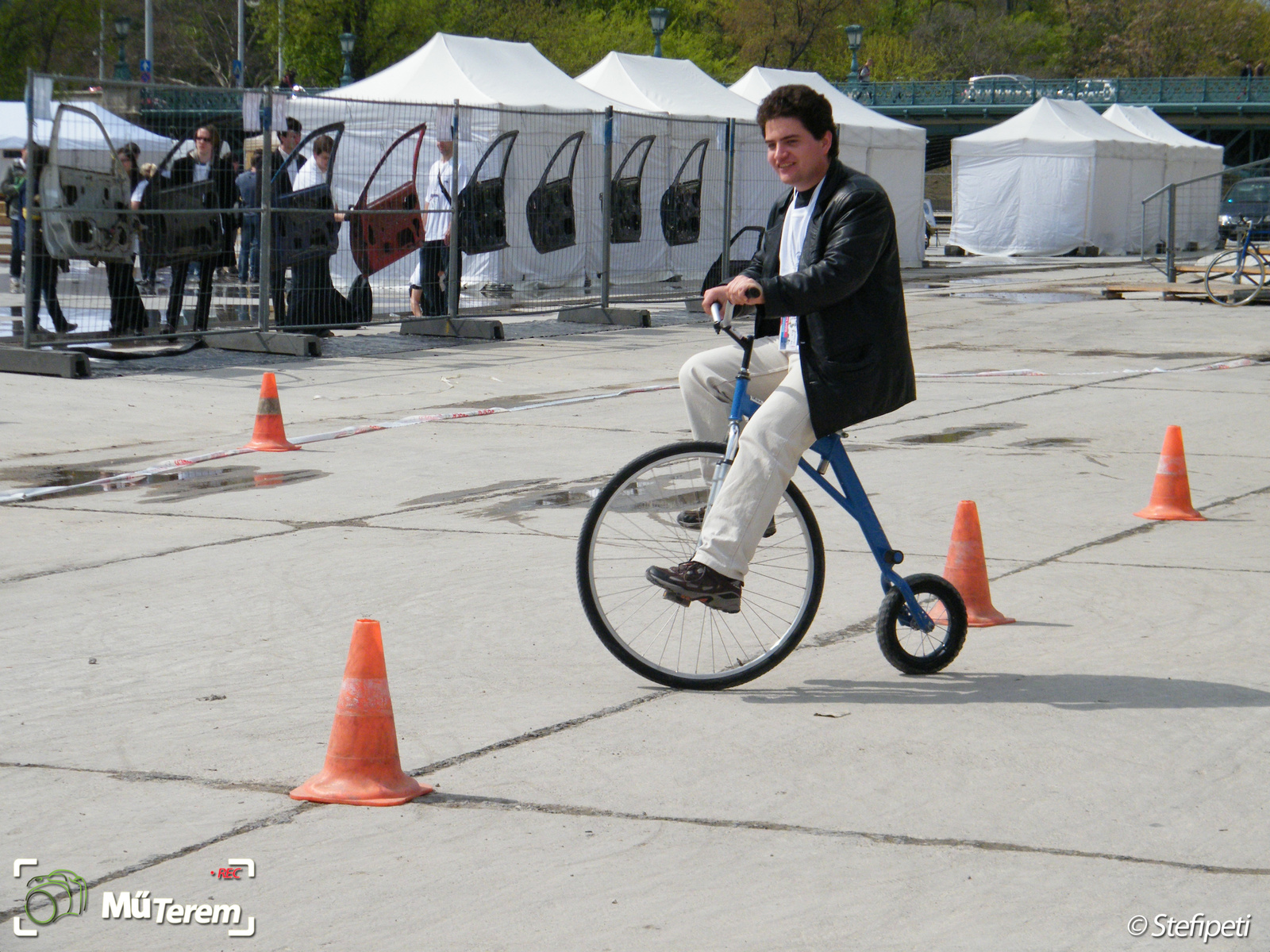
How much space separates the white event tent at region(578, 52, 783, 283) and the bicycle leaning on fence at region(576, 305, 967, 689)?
16074mm

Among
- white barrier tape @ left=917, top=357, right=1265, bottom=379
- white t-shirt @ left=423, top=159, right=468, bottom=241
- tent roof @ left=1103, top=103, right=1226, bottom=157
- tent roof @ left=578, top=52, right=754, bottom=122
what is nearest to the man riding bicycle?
white barrier tape @ left=917, top=357, right=1265, bottom=379

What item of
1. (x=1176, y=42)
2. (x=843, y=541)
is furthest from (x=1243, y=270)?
(x=1176, y=42)

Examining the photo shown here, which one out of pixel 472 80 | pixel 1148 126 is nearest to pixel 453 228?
pixel 472 80

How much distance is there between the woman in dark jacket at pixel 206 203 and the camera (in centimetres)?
1368

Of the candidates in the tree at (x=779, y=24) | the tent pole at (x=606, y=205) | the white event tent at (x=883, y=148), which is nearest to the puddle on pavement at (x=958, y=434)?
the tent pole at (x=606, y=205)

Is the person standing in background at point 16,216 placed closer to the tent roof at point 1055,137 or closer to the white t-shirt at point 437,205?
the white t-shirt at point 437,205

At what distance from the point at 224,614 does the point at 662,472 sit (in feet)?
6.10

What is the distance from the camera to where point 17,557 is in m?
6.74

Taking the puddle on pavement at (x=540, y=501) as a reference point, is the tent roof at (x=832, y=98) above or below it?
above

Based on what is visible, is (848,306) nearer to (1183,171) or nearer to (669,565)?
(669,565)

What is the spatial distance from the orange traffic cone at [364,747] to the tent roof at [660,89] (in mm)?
23015

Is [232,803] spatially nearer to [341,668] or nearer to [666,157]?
[341,668]

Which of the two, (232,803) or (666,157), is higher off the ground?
(666,157)

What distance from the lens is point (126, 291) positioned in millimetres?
13539
